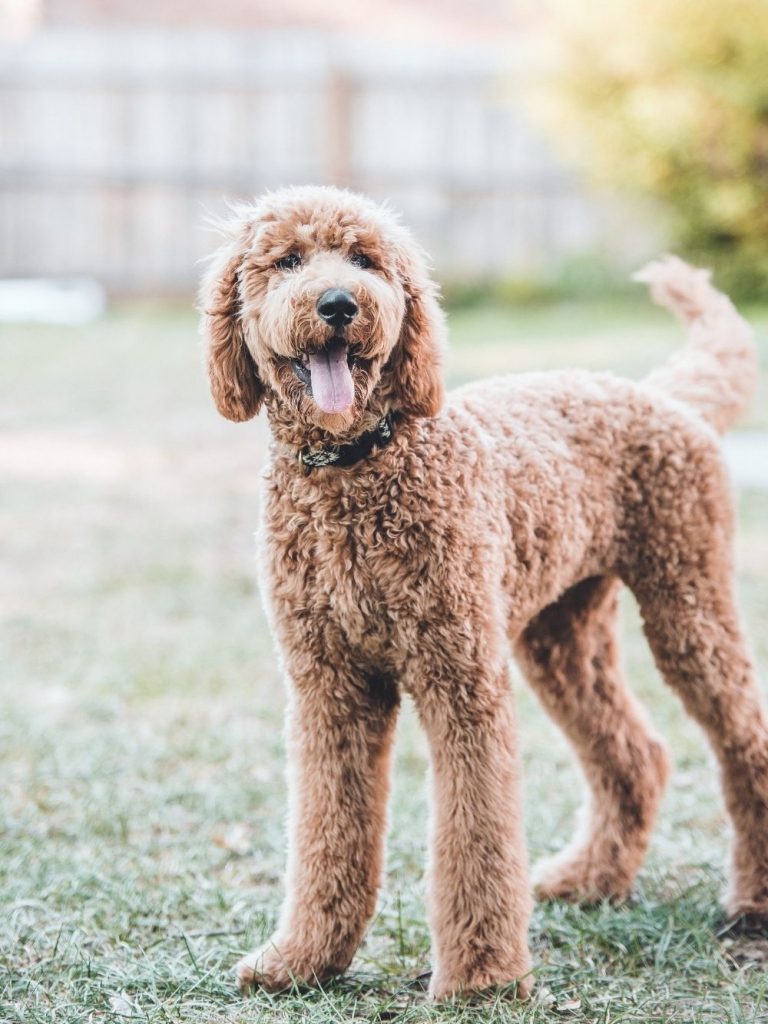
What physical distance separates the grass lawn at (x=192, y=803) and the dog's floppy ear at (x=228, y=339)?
4.68ft

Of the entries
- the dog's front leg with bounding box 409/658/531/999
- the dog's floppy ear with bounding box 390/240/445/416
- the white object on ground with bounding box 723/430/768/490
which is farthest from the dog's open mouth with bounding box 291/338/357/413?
the white object on ground with bounding box 723/430/768/490

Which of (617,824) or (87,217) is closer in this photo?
(617,824)

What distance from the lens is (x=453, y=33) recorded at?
27078 mm

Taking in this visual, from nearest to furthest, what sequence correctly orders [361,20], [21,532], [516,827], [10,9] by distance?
[516,827]
[21,532]
[10,9]
[361,20]

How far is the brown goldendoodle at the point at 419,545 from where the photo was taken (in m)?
2.82

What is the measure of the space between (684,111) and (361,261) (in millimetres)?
11988

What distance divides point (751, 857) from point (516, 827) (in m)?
0.90

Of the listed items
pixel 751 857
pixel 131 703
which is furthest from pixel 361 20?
pixel 751 857

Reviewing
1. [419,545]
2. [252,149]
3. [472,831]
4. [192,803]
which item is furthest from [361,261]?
[252,149]

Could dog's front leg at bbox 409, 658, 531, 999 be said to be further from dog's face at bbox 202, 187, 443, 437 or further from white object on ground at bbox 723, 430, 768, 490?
white object on ground at bbox 723, 430, 768, 490

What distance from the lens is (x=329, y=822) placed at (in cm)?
305

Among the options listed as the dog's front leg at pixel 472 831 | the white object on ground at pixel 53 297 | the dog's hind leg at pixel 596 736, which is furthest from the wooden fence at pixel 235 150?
the dog's front leg at pixel 472 831

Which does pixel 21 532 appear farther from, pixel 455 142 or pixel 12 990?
pixel 455 142

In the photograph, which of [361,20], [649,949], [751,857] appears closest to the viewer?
[649,949]
